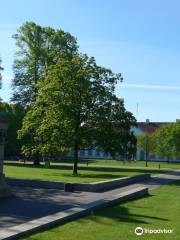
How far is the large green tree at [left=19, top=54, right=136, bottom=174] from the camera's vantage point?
36875mm

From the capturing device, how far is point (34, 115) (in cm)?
4084

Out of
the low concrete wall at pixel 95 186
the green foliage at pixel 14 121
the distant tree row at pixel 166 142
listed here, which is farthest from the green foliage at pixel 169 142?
the low concrete wall at pixel 95 186

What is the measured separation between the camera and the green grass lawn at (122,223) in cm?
1124

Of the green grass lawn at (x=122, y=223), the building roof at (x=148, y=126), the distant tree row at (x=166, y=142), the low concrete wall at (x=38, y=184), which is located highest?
the building roof at (x=148, y=126)

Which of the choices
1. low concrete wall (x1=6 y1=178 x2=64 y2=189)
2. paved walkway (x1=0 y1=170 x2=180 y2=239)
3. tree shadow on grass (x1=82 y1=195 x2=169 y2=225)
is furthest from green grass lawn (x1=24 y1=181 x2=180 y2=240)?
low concrete wall (x1=6 y1=178 x2=64 y2=189)

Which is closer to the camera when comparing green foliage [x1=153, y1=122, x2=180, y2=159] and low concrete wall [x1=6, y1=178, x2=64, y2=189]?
low concrete wall [x1=6, y1=178, x2=64, y2=189]

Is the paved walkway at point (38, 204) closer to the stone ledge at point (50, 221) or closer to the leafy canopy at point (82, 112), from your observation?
the stone ledge at point (50, 221)

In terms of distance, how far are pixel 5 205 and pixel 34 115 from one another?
24.3m

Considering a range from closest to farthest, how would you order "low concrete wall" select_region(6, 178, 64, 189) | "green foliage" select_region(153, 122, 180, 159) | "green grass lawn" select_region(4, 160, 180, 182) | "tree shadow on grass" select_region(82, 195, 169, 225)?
"tree shadow on grass" select_region(82, 195, 169, 225) < "low concrete wall" select_region(6, 178, 64, 189) < "green grass lawn" select_region(4, 160, 180, 182) < "green foliage" select_region(153, 122, 180, 159)

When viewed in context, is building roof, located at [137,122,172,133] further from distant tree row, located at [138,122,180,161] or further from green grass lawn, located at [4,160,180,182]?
green grass lawn, located at [4,160,180,182]

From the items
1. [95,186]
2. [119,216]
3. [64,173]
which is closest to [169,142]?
[64,173]

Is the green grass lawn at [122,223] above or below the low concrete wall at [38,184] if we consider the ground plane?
below

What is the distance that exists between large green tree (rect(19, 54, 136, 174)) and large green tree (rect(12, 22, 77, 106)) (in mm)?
13784

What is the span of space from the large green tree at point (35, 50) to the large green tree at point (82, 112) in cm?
1378
